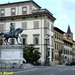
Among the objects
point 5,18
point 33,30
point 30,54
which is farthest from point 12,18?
point 30,54

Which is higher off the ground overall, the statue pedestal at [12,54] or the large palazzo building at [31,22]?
the large palazzo building at [31,22]

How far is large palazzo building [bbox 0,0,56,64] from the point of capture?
68.1 meters

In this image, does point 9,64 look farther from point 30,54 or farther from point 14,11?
point 14,11

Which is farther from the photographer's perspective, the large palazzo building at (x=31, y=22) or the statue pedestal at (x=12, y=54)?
the large palazzo building at (x=31, y=22)

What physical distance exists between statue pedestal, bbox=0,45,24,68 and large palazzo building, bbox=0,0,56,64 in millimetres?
28470

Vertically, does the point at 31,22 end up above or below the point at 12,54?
above

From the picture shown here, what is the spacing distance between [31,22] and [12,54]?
33565mm

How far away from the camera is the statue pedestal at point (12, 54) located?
3703 centimetres

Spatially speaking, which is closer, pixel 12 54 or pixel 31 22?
pixel 12 54

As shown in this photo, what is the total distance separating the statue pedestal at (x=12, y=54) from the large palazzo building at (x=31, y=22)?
28.5 meters

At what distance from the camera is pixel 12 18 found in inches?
2867

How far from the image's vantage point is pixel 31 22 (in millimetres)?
70125

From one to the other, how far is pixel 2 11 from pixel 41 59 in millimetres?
21708

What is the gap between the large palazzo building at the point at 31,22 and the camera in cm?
6812
